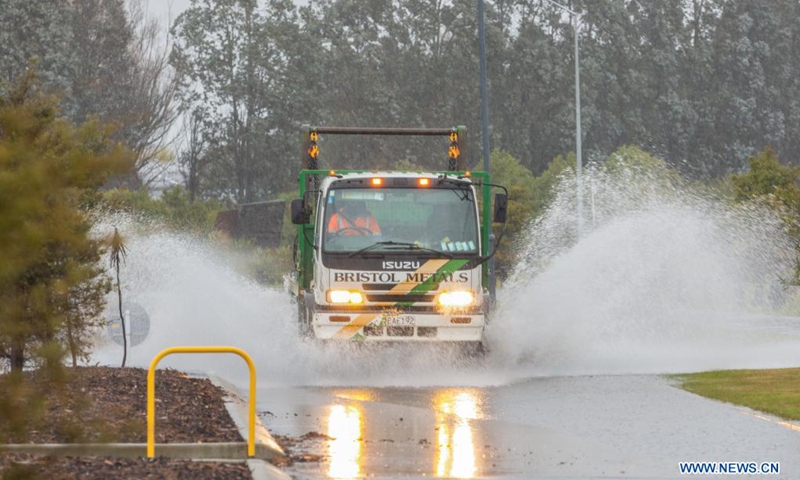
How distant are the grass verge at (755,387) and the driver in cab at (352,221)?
13.7 ft

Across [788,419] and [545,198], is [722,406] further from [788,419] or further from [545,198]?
[545,198]

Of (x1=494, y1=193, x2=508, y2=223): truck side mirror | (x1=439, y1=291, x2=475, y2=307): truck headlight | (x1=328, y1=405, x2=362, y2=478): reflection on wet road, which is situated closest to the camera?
(x1=328, y1=405, x2=362, y2=478): reflection on wet road

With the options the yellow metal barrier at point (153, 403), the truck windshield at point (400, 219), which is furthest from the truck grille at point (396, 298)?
the yellow metal barrier at point (153, 403)

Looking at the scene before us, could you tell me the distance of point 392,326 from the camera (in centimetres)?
1684

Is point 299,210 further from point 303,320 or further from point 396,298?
point 396,298

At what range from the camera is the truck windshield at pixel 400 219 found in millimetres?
17109

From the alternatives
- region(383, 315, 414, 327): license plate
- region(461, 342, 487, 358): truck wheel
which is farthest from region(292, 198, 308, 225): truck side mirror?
region(461, 342, 487, 358): truck wheel

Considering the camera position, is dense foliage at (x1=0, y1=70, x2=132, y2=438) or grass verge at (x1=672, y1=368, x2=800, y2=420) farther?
grass verge at (x1=672, y1=368, x2=800, y2=420)

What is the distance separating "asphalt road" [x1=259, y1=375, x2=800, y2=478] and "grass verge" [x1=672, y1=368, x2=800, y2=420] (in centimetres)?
31

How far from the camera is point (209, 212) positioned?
171 feet

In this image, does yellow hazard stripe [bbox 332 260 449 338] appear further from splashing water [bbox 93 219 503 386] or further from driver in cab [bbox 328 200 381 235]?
driver in cab [bbox 328 200 381 235]

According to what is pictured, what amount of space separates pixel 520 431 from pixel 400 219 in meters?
5.87

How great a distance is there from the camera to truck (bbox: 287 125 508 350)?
16.9 metres

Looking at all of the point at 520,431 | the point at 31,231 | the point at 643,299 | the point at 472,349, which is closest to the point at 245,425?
the point at 520,431
